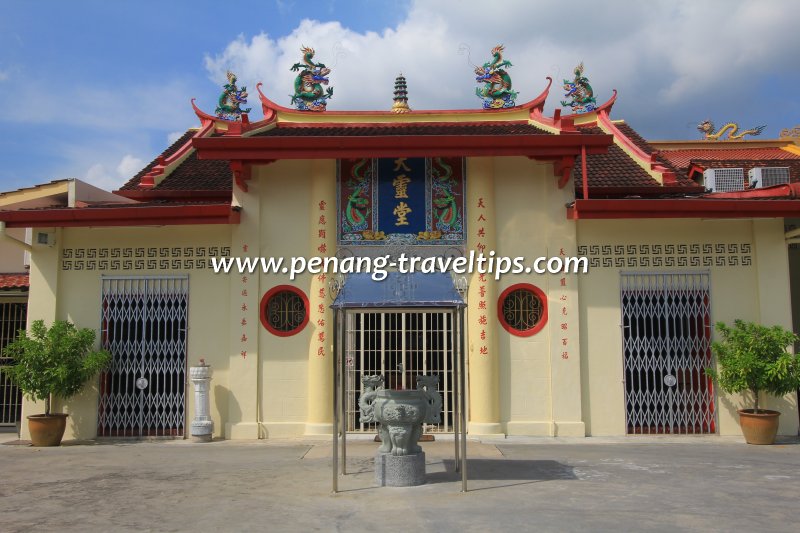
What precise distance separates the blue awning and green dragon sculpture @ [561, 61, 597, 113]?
29.4 ft

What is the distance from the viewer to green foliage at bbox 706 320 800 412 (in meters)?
9.90

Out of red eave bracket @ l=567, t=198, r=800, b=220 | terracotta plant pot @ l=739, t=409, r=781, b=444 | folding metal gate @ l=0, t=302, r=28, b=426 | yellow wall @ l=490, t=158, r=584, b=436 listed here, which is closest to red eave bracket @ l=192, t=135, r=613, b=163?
yellow wall @ l=490, t=158, r=584, b=436

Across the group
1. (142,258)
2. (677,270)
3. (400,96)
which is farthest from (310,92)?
(677,270)

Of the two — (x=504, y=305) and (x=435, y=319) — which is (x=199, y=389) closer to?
(x=435, y=319)

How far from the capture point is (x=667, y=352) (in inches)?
429

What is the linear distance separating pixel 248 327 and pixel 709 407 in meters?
7.25

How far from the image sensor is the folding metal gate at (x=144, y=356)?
36.2ft

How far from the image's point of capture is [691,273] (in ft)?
36.2

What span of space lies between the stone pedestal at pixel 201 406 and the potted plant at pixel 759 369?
302 inches

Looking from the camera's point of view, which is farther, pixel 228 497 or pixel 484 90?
pixel 484 90

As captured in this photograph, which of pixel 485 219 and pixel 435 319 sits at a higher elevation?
pixel 485 219

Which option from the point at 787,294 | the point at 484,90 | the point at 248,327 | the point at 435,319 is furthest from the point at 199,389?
the point at 787,294

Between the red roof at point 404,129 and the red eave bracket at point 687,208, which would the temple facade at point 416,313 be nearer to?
the red eave bracket at point 687,208

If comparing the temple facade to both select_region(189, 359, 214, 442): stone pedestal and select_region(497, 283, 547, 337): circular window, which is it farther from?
select_region(189, 359, 214, 442): stone pedestal
